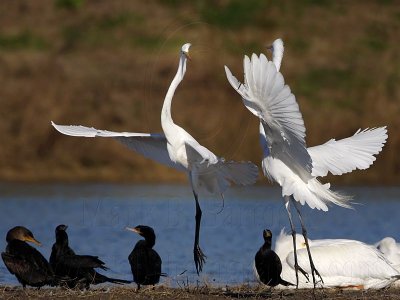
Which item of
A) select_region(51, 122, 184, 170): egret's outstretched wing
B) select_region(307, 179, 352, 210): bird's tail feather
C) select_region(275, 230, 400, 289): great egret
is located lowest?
select_region(275, 230, 400, 289): great egret

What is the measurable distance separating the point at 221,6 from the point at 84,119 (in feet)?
30.5

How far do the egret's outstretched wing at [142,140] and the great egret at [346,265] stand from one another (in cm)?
224

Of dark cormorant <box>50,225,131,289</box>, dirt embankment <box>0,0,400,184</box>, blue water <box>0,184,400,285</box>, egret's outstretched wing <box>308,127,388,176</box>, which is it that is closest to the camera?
dark cormorant <box>50,225,131,289</box>

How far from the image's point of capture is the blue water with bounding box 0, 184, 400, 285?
17.9 m

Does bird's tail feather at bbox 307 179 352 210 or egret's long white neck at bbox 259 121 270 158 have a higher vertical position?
egret's long white neck at bbox 259 121 270 158

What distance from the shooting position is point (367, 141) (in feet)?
42.7

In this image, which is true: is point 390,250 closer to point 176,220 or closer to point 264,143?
point 264,143

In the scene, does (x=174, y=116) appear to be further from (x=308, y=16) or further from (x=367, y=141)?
(x=367, y=141)

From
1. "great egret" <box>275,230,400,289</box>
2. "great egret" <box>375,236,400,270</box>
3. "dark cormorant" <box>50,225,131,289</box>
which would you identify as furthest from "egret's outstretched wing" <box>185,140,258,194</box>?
"great egret" <box>375,236,400,270</box>

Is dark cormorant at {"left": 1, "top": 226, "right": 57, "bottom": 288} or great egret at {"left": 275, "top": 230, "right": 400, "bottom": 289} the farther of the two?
great egret at {"left": 275, "top": 230, "right": 400, "bottom": 289}

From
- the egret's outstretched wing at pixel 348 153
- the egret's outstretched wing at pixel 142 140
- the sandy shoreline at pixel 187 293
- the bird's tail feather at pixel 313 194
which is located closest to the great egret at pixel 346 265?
the sandy shoreline at pixel 187 293

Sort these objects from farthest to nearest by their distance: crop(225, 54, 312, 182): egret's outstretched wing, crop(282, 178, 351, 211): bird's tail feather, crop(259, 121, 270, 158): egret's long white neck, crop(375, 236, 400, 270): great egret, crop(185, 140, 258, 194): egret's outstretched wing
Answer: crop(375, 236, 400, 270): great egret → crop(185, 140, 258, 194): egret's outstretched wing → crop(259, 121, 270, 158): egret's long white neck → crop(282, 178, 351, 211): bird's tail feather → crop(225, 54, 312, 182): egret's outstretched wing

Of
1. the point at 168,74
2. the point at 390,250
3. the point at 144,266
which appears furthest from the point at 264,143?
the point at 168,74

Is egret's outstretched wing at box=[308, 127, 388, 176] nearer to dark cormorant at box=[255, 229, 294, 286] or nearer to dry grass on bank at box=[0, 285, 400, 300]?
dark cormorant at box=[255, 229, 294, 286]
